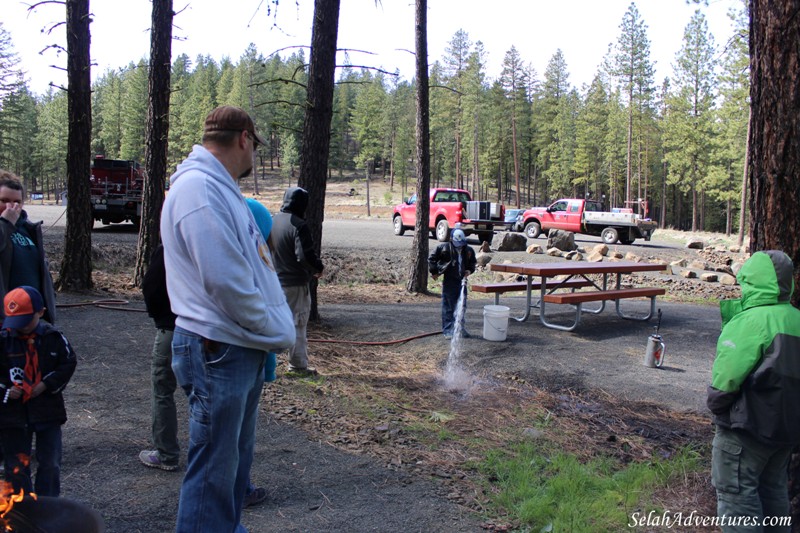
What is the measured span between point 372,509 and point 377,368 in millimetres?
3626

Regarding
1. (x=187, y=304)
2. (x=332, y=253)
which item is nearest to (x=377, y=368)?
(x=187, y=304)

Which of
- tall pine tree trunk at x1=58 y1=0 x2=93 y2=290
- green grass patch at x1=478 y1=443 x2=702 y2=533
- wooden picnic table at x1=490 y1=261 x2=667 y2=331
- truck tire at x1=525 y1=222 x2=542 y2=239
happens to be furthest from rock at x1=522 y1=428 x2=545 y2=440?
truck tire at x1=525 y1=222 x2=542 y2=239

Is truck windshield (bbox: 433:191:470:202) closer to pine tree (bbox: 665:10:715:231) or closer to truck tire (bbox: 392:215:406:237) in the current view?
truck tire (bbox: 392:215:406:237)

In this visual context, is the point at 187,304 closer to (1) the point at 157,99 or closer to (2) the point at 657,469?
(2) the point at 657,469

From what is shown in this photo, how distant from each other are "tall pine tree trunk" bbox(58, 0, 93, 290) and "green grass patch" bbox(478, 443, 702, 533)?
8176 mm

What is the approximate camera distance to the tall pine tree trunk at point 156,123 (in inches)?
384

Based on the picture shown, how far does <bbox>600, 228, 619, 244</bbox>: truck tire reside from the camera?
26.2 m

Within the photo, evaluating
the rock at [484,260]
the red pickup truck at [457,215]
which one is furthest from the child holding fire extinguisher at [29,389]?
the red pickup truck at [457,215]

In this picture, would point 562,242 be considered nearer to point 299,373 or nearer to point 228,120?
point 299,373

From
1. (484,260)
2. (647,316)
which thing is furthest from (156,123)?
(484,260)

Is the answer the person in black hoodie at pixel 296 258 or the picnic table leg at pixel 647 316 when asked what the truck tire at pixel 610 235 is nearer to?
the picnic table leg at pixel 647 316

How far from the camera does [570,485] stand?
4.04 meters

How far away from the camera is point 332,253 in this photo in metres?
17.0

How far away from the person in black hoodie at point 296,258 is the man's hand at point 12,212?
262 cm
